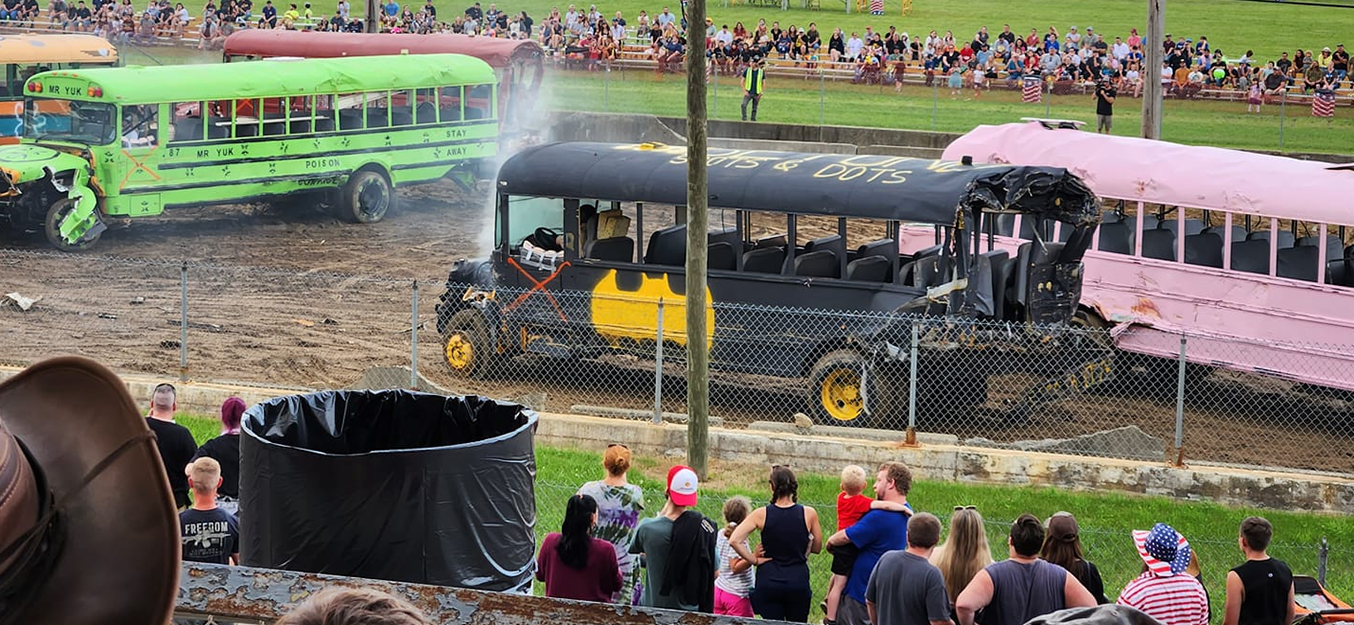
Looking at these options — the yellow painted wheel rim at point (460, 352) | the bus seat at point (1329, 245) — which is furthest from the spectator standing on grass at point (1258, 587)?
the bus seat at point (1329, 245)

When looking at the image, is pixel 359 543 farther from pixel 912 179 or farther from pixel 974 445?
pixel 912 179

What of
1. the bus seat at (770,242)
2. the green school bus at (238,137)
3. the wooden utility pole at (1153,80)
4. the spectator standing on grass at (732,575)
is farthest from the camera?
the wooden utility pole at (1153,80)

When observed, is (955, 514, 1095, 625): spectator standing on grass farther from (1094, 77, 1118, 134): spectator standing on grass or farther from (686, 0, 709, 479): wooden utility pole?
(1094, 77, 1118, 134): spectator standing on grass

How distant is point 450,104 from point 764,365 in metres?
14.6

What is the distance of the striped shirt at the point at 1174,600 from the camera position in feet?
23.9

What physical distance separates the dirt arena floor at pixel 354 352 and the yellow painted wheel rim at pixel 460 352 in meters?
0.20

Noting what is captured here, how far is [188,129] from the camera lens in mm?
25094

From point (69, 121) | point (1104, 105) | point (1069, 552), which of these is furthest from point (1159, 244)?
point (1104, 105)

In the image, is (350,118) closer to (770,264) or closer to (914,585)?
(770,264)

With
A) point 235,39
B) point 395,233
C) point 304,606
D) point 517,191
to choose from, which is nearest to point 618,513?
point 304,606

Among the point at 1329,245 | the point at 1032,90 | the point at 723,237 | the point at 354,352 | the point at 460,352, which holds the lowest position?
the point at 354,352

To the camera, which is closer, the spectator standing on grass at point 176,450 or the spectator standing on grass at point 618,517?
the spectator standing on grass at point 618,517

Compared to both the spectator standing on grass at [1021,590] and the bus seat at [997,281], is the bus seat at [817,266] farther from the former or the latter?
the spectator standing on grass at [1021,590]

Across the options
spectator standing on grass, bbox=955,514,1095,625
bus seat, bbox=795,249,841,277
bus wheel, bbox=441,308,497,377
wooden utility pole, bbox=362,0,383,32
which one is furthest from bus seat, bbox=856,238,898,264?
wooden utility pole, bbox=362,0,383,32
